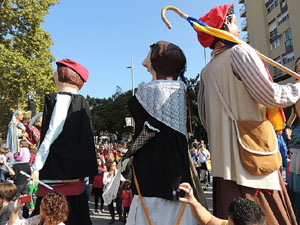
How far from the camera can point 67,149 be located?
2.54 metres

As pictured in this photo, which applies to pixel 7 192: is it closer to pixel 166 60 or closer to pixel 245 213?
pixel 166 60

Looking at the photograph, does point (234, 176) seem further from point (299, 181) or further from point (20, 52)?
point (20, 52)

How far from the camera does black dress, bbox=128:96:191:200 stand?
6.56 ft

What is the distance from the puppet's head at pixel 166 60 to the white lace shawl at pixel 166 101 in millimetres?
132

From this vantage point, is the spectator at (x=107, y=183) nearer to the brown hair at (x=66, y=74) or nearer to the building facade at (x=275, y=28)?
the brown hair at (x=66, y=74)

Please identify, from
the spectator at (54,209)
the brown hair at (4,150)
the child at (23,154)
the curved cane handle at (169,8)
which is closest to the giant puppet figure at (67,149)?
the spectator at (54,209)

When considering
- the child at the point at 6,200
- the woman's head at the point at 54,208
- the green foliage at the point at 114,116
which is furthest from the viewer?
the green foliage at the point at 114,116

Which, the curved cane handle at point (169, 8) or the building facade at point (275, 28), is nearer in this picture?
the curved cane handle at point (169, 8)

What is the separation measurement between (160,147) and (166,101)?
1.22ft

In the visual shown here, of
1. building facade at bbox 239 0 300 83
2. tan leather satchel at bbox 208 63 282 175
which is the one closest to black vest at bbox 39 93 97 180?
tan leather satchel at bbox 208 63 282 175

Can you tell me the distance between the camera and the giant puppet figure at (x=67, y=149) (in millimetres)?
2461

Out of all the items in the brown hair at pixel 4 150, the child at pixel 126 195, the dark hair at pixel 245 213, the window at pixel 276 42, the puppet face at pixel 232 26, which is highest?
the window at pixel 276 42

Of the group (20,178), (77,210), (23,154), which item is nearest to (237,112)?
(77,210)

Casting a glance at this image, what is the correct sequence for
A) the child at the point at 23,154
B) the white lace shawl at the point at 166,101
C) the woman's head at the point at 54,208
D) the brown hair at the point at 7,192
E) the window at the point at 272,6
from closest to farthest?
the white lace shawl at the point at 166,101, the woman's head at the point at 54,208, the brown hair at the point at 7,192, the child at the point at 23,154, the window at the point at 272,6
